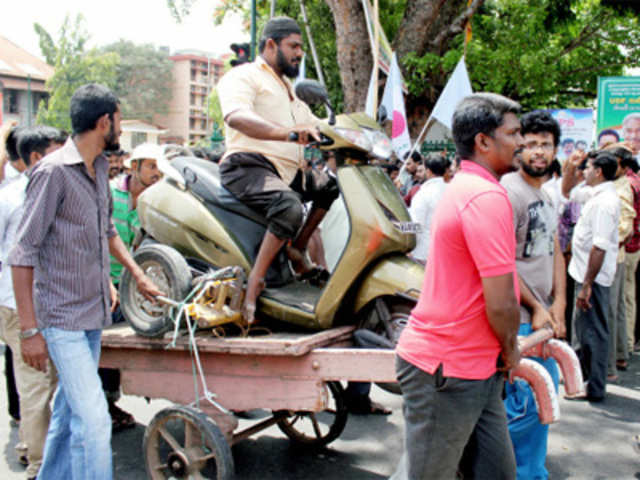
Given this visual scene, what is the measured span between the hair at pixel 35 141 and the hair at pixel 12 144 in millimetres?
369

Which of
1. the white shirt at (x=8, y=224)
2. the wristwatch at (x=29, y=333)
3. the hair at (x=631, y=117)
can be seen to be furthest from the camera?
the hair at (x=631, y=117)

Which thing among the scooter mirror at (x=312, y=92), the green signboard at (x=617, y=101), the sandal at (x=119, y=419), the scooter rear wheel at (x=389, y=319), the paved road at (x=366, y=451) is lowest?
the paved road at (x=366, y=451)

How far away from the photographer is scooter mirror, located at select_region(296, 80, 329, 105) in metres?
3.58

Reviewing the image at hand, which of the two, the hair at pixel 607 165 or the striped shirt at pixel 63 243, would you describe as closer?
Answer: the striped shirt at pixel 63 243

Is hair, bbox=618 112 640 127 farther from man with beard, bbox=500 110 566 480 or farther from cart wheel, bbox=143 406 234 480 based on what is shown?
cart wheel, bbox=143 406 234 480

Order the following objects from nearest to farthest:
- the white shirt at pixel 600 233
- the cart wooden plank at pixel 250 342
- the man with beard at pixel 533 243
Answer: the cart wooden plank at pixel 250 342, the man with beard at pixel 533 243, the white shirt at pixel 600 233

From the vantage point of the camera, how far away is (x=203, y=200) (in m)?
4.05

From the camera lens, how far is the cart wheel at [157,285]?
3.53 meters

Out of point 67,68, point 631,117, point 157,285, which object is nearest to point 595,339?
point 157,285

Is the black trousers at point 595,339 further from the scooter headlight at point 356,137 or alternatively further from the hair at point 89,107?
the hair at point 89,107

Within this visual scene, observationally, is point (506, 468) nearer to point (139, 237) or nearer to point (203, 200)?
point (203, 200)

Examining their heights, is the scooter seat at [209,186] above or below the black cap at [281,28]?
below

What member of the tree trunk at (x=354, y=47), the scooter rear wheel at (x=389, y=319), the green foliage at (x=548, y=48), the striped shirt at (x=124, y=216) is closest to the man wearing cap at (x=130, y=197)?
the striped shirt at (x=124, y=216)

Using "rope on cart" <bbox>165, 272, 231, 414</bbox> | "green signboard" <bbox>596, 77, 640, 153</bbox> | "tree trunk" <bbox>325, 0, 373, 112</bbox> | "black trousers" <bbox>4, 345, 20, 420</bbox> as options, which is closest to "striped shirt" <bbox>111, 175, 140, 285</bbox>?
"black trousers" <bbox>4, 345, 20, 420</bbox>
